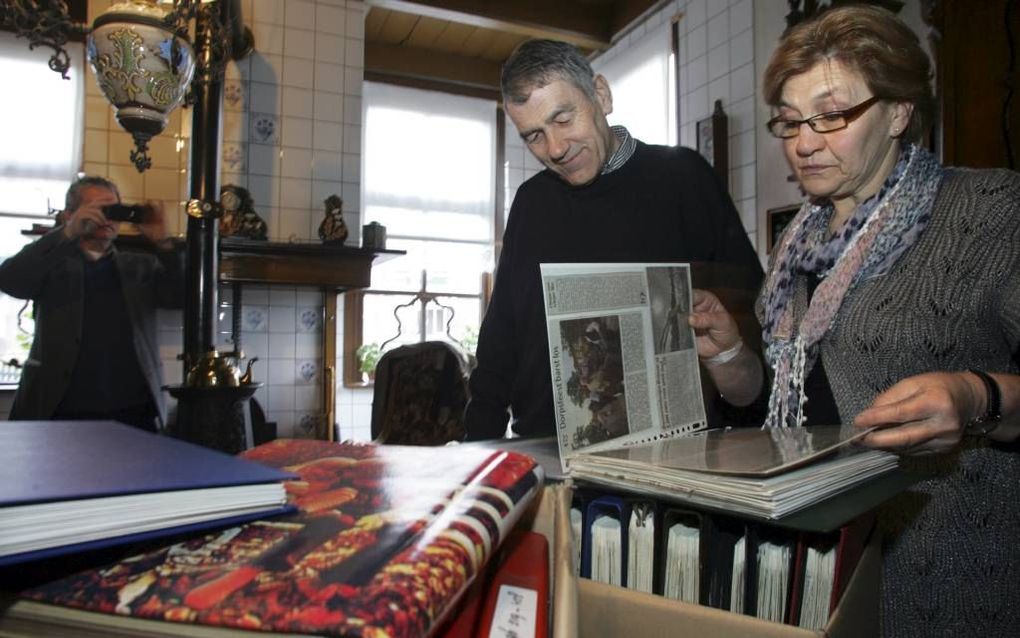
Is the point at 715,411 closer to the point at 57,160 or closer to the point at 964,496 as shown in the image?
the point at 964,496

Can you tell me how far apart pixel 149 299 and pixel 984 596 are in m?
2.58

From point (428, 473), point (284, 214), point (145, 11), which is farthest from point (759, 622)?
point (284, 214)

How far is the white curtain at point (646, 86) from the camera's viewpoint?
393 centimetres

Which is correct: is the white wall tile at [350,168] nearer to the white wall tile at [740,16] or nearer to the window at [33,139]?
the window at [33,139]

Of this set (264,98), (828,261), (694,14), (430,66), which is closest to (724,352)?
(828,261)

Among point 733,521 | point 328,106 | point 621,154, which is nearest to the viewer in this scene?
point 733,521

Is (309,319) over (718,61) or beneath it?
beneath

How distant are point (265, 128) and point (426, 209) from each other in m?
1.70

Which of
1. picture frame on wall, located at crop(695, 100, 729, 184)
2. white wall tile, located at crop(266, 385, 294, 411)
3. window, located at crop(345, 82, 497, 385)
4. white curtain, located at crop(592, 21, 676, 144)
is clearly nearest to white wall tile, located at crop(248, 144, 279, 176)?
white wall tile, located at crop(266, 385, 294, 411)

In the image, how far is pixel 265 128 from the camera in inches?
129

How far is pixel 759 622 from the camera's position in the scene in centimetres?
45

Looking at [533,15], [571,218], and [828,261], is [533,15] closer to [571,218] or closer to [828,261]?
[571,218]

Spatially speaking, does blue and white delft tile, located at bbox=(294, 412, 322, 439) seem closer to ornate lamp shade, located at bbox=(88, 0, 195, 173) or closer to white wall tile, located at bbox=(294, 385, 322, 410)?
white wall tile, located at bbox=(294, 385, 322, 410)

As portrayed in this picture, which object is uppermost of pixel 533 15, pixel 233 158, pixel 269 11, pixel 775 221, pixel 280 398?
pixel 533 15
